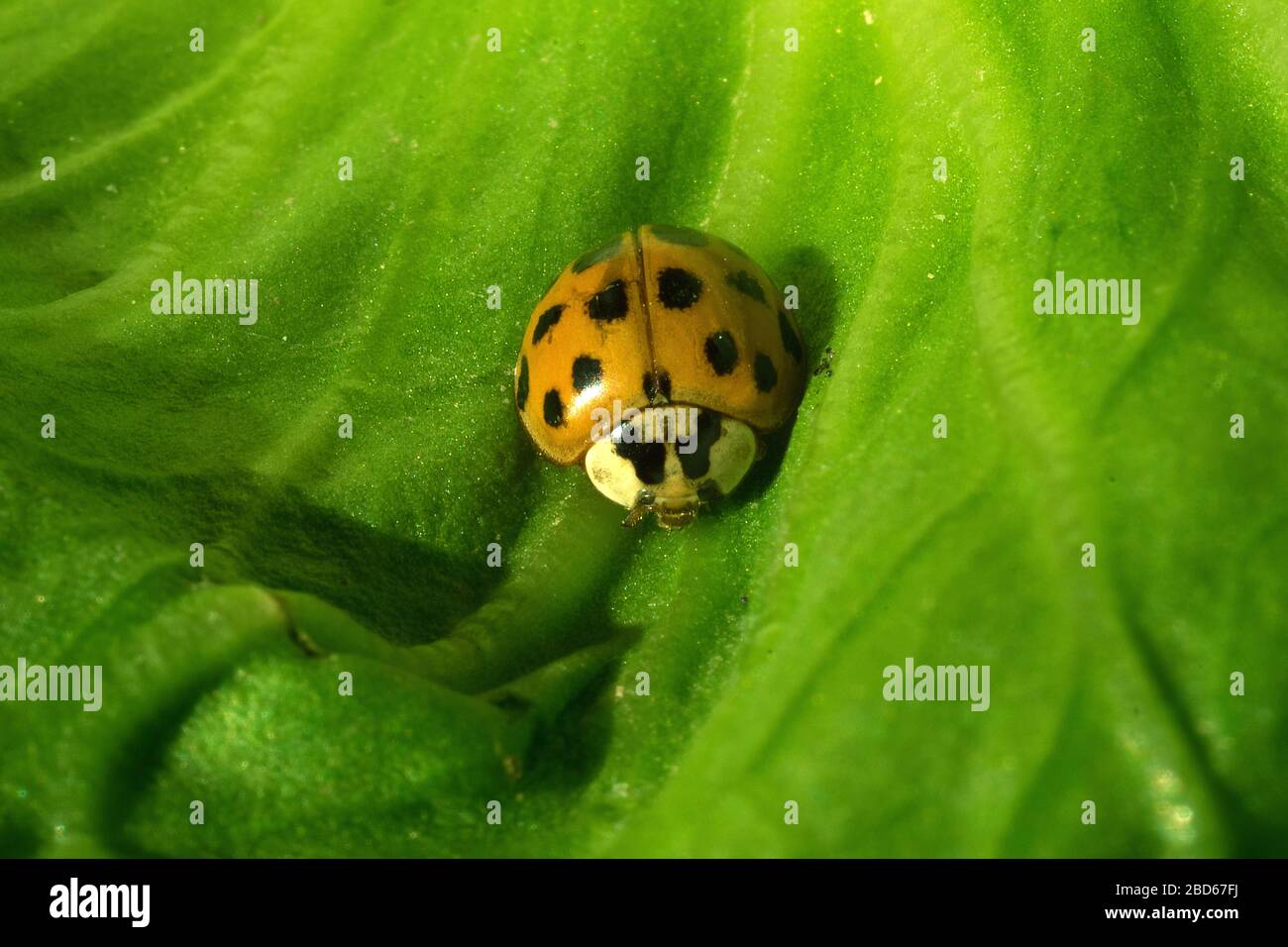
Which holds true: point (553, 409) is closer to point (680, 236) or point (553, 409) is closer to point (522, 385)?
point (522, 385)

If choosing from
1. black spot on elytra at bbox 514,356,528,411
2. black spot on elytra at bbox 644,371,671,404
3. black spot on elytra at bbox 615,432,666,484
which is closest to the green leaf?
black spot on elytra at bbox 514,356,528,411

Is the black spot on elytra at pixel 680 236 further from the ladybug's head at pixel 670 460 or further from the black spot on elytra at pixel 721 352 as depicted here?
the ladybug's head at pixel 670 460

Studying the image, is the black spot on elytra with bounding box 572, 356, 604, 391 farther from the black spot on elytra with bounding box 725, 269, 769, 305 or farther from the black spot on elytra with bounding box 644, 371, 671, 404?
the black spot on elytra with bounding box 725, 269, 769, 305

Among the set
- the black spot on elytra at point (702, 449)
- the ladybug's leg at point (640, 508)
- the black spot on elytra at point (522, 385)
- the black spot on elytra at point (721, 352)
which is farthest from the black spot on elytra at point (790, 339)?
the black spot on elytra at point (522, 385)

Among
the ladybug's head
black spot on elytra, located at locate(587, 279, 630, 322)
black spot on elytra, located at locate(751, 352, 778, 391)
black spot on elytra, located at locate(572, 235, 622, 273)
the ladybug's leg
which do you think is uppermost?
black spot on elytra, located at locate(572, 235, 622, 273)
